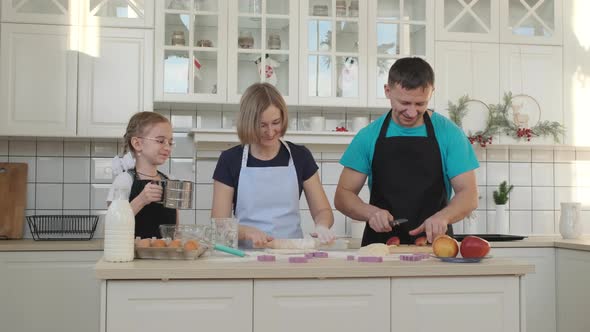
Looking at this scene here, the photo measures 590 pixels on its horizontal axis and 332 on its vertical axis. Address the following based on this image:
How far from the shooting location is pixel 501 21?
4137 mm

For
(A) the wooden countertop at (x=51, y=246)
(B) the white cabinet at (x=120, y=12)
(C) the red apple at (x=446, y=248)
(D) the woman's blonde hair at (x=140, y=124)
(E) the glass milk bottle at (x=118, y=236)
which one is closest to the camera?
(E) the glass milk bottle at (x=118, y=236)

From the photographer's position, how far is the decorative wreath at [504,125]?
4.03 metres

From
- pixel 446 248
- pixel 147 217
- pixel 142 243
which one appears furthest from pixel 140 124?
pixel 446 248

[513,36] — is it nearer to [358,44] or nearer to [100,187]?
[358,44]

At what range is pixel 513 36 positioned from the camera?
415cm

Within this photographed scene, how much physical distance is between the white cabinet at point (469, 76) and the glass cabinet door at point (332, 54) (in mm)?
435

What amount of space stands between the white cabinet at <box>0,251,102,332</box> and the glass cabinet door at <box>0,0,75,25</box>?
1.15 metres

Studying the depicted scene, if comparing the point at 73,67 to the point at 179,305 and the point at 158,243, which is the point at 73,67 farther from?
the point at 179,305

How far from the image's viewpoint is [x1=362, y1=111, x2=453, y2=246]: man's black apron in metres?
2.46

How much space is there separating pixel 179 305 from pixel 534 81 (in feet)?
9.92

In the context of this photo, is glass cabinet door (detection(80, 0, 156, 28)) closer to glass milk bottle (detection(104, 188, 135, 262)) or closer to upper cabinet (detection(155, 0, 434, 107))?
upper cabinet (detection(155, 0, 434, 107))

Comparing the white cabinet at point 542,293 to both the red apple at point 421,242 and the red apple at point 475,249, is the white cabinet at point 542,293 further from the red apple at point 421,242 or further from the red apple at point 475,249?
the red apple at point 475,249

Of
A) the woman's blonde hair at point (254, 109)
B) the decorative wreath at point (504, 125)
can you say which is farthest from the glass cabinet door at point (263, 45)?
the woman's blonde hair at point (254, 109)

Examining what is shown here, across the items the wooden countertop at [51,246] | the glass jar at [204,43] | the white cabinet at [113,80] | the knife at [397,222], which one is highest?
the glass jar at [204,43]
